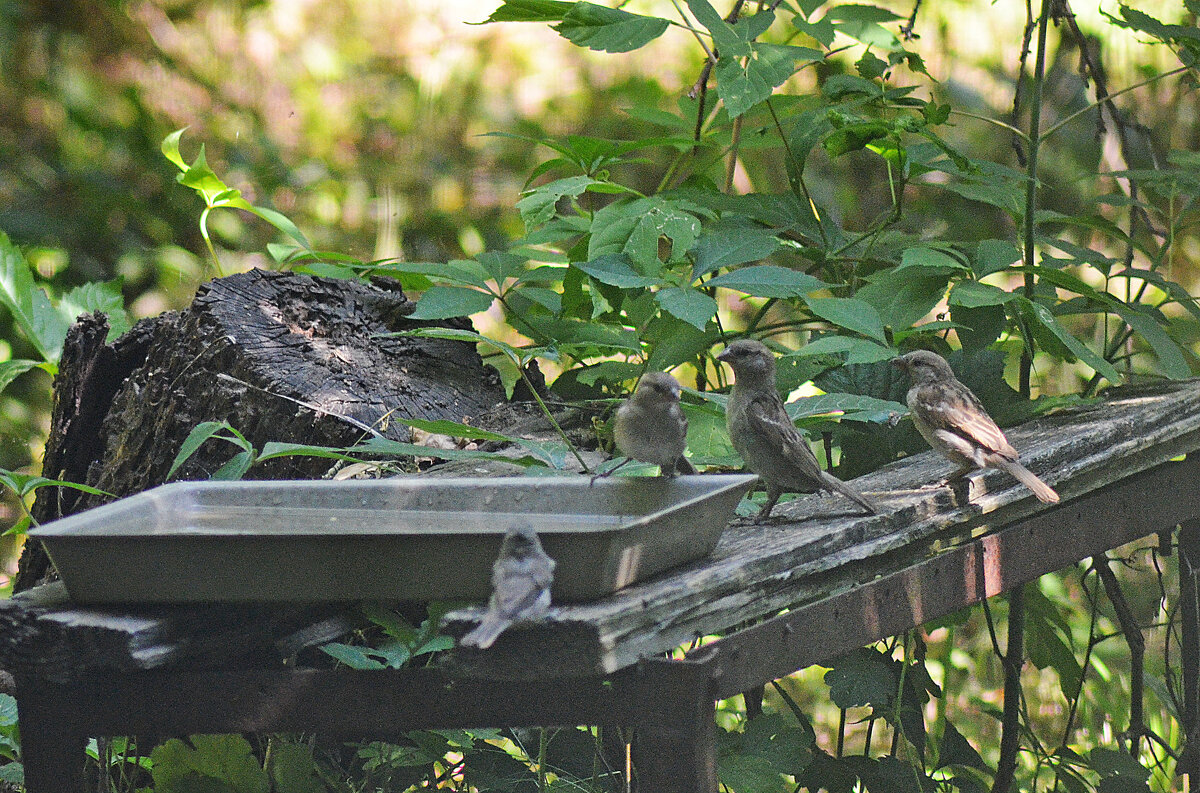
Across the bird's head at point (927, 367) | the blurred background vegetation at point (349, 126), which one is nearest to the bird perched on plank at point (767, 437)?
the bird's head at point (927, 367)

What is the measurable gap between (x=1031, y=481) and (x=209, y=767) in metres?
A: 1.62

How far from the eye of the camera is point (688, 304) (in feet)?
7.50

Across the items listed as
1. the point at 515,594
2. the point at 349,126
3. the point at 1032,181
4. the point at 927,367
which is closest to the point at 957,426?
the point at 927,367

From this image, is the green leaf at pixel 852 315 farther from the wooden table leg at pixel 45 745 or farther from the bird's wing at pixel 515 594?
the wooden table leg at pixel 45 745

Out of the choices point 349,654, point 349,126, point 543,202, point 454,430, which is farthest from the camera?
point 349,126

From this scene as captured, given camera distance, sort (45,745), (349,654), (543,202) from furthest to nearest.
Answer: (543,202), (349,654), (45,745)

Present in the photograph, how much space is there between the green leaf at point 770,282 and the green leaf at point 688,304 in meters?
0.12

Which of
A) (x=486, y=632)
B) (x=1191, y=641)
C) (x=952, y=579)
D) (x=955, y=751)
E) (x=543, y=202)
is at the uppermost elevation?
(x=543, y=202)

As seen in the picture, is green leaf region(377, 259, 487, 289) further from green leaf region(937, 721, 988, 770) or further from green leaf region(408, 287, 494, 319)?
green leaf region(937, 721, 988, 770)

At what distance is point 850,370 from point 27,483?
72.5 inches

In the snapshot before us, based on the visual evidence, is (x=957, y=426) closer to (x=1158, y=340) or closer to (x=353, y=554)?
(x=1158, y=340)

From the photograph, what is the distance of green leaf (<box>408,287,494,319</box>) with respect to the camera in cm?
265

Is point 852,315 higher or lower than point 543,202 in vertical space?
lower

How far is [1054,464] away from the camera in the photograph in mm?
2324
